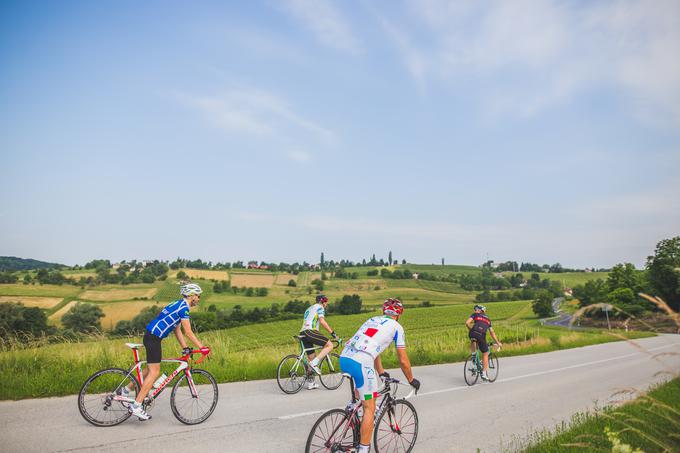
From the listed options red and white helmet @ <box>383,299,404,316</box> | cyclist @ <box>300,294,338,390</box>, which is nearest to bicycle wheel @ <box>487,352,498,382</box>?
cyclist @ <box>300,294,338,390</box>

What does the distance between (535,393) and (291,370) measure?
21.2ft

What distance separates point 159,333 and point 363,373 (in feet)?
12.0

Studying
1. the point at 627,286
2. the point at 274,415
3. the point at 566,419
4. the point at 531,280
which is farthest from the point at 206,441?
the point at 531,280

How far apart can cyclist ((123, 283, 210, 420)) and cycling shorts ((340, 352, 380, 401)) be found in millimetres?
2843

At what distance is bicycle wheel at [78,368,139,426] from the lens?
664 cm

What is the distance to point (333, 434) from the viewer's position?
518cm

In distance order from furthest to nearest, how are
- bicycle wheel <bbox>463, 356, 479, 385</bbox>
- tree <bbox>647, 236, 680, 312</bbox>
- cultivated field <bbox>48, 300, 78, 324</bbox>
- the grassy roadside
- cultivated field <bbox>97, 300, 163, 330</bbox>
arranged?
1. tree <bbox>647, 236, 680, 312</bbox>
2. cultivated field <bbox>97, 300, 163, 330</bbox>
3. cultivated field <bbox>48, 300, 78, 324</bbox>
4. bicycle wheel <bbox>463, 356, 479, 385</bbox>
5. the grassy roadside

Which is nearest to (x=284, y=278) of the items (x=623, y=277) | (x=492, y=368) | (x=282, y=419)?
(x=623, y=277)

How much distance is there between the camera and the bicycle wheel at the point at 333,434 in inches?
203

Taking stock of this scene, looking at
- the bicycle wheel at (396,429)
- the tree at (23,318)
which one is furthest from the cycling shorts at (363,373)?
the tree at (23,318)

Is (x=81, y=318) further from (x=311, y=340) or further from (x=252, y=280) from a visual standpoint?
(x=252, y=280)

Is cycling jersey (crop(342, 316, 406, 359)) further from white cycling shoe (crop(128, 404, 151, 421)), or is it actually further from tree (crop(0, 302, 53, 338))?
tree (crop(0, 302, 53, 338))

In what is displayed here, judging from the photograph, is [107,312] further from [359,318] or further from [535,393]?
[535,393]

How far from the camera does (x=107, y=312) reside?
2717 inches
